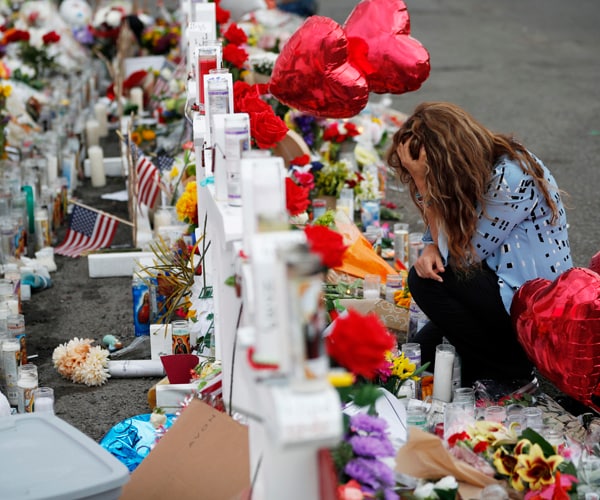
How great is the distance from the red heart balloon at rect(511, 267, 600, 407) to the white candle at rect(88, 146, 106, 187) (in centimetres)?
426

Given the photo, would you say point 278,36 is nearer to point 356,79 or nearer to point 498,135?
point 356,79

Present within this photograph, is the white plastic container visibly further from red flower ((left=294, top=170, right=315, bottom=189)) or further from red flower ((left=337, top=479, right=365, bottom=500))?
red flower ((left=294, top=170, right=315, bottom=189))

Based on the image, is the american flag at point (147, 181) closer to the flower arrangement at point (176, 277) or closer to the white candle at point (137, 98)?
the flower arrangement at point (176, 277)

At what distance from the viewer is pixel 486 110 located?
8984mm

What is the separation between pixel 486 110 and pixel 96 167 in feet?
11.8

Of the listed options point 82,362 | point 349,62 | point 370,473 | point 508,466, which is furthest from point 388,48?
point 370,473

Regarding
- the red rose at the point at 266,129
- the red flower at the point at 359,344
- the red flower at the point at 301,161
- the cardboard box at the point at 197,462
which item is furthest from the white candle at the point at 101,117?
the red flower at the point at 359,344

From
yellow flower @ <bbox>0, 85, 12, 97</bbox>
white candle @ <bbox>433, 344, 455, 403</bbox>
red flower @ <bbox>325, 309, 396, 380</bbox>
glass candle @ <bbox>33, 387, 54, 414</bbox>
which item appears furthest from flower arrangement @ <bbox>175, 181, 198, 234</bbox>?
yellow flower @ <bbox>0, 85, 12, 97</bbox>

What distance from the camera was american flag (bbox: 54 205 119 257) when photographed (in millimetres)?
5566

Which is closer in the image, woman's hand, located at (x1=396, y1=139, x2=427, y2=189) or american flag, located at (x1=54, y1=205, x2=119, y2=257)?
woman's hand, located at (x1=396, y1=139, x2=427, y2=189)

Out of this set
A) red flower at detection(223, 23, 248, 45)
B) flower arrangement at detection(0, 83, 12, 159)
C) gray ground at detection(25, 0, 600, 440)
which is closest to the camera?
gray ground at detection(25, 0, 600, 440)

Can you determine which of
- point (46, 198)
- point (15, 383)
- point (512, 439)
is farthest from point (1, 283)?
point (512, 439)

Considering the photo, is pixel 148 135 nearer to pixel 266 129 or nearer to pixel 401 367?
pixel 266 129

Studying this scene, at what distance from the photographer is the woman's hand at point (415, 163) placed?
3.59m
